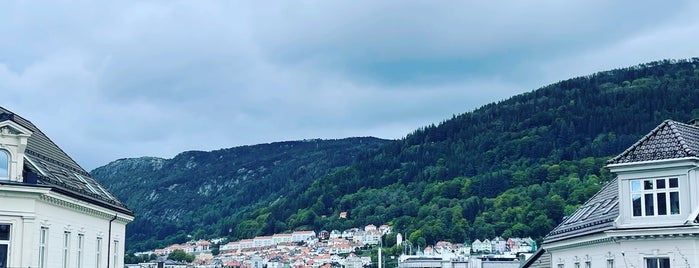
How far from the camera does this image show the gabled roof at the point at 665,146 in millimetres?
31375

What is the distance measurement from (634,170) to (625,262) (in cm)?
318

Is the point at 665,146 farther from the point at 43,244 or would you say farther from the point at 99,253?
the point at 99,253

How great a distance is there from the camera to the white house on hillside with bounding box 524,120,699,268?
102 feet

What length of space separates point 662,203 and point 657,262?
1.97m

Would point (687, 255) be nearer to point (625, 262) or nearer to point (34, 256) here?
point (625, 262)

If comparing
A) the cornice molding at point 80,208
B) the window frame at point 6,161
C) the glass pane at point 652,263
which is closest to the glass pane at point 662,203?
the glass pane at point 652,263

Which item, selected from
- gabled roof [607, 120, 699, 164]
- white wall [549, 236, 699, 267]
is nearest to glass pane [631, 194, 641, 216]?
white wall [549, 236, 699, 267]

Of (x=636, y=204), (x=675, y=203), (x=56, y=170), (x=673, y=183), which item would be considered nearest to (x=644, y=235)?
(x=636, y=204)

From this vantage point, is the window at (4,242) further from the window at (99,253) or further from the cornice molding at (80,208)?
the window at (99,253)

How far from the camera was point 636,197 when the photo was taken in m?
32.6

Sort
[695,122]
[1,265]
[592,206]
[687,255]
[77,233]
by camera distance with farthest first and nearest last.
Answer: [592,206]
[695,122]
[77,233]
[687,255]
[1,265]

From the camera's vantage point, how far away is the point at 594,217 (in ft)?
125

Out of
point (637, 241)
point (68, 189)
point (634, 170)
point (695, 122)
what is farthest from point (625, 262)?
point (68, 189)

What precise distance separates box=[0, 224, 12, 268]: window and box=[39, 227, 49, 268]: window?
1.43 meters
